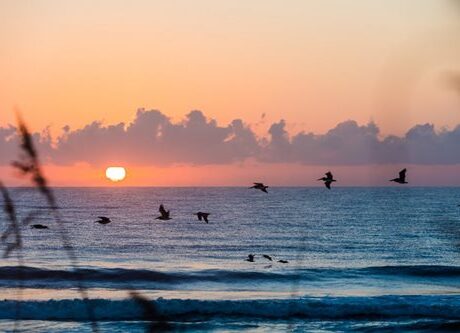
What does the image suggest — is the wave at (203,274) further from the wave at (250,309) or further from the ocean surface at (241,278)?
the wave at (250,309)

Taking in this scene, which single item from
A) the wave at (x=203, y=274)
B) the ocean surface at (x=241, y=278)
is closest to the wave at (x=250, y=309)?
the ocean surface at (x=241, y=278)

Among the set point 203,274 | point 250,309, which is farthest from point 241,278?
point 250,309

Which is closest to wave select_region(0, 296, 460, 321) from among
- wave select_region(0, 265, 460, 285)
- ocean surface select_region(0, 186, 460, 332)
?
ocean surface select_region(0, 186, 460, 332)

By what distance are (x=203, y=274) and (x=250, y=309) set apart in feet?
33.8

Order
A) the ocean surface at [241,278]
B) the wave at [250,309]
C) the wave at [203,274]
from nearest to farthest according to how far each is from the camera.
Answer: the ocean surface at [241,278] → the wave at [250,309] → the wave at [203,274]

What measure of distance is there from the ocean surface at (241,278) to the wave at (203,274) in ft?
0.18

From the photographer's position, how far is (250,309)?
27.0m

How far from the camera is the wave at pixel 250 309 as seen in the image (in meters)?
25.8

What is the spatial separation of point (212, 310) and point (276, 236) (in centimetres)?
3256

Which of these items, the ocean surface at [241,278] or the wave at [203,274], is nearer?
the ocean surface at [241,278]

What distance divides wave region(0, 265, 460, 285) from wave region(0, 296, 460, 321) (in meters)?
6.77

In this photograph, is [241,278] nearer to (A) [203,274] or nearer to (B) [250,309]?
(A) [203,274]

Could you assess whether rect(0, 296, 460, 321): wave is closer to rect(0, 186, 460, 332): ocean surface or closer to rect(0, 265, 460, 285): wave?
rect(0, 186, 460, 332): ocean surface

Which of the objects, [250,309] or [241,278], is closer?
[250,309]
